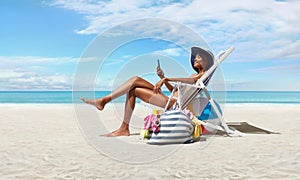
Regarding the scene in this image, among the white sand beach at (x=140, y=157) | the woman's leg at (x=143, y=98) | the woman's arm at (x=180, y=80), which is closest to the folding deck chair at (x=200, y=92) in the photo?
the woman's arm at (x=180, y=80)

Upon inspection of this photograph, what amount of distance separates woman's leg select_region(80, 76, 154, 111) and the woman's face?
75 centimetres

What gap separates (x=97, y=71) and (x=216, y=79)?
70.5 inches

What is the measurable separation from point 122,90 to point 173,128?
3.30 ft

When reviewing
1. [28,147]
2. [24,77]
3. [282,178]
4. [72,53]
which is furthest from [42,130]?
[24,77]

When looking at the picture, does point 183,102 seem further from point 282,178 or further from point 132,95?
point 282,178

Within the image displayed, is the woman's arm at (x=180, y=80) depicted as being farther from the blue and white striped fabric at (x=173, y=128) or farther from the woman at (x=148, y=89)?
the blue and white striped fabric at (x=173, y=128)

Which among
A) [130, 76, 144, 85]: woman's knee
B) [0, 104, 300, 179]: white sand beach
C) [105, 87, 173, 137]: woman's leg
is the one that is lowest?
[0, 104, 300, 179]: white sand beach

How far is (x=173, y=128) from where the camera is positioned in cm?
482

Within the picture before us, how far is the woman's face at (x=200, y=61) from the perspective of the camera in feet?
Result: 17.9

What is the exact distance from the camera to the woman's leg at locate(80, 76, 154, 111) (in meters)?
5.30

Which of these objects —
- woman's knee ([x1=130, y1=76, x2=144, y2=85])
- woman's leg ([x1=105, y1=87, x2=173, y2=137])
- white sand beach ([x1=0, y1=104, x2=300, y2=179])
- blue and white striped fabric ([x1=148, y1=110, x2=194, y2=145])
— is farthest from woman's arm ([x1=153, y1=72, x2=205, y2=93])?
white sand beach ([x1=0, y1=104, x2=300, y2=179])

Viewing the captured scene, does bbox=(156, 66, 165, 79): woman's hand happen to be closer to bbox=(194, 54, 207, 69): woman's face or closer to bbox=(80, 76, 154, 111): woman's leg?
bbox=(80, 76, 154, 111): woman's leg

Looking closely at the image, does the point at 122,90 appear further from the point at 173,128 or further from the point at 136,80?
the point at 173,128

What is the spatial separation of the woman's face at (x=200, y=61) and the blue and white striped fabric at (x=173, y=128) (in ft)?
3.10
